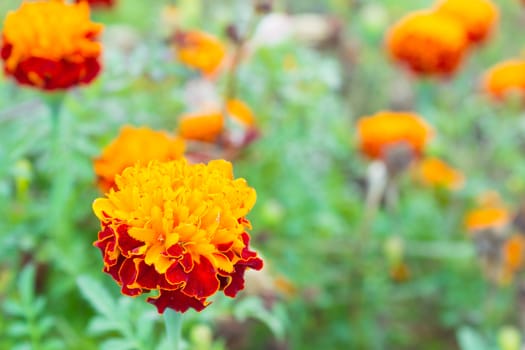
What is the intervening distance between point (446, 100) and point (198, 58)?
2.45 feet

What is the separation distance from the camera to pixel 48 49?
0.95 metres

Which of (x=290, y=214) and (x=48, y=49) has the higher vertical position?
(x=290, y=214)

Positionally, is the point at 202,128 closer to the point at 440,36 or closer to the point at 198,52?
the point at 198,52

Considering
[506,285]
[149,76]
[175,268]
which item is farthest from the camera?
[506,285]

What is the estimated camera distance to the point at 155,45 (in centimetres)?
144

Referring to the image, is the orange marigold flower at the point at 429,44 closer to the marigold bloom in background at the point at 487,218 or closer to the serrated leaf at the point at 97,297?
the marigold bloom in background at the point at 487,218

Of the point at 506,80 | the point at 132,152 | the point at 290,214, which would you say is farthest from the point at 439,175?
the point at 132,152

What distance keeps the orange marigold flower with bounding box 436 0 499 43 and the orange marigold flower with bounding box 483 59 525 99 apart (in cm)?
9

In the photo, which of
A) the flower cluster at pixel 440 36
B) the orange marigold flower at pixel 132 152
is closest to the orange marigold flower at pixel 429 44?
the flower cluster at pixel 440 36

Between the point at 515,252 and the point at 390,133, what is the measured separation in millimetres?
325

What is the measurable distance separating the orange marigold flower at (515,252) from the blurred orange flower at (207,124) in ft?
1.80

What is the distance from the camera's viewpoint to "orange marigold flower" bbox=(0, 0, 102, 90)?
94 centimetres

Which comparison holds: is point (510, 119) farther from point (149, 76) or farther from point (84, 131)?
point (84, 131)

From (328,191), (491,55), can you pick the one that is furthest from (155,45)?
(491,55)
